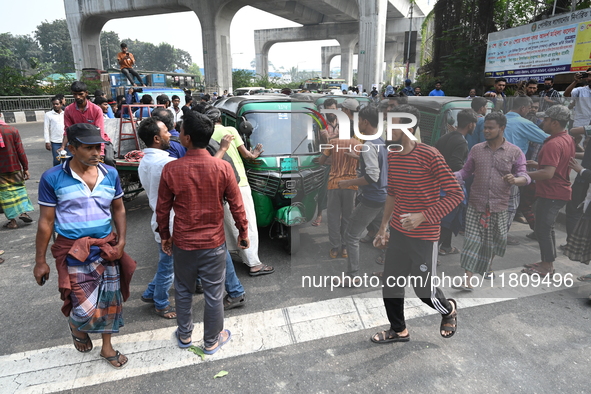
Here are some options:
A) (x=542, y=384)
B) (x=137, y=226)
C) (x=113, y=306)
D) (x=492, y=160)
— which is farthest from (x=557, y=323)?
(x=137, y=226)

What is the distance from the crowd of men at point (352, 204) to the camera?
2650mm

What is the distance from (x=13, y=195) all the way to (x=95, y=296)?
13.5 ft

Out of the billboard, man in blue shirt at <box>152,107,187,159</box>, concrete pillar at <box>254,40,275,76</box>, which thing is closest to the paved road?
man in blue shirt at <box>152,107,187,159</box>

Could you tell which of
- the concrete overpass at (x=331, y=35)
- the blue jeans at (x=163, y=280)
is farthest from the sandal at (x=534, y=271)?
the concrete overpass at (x=331, y=35)

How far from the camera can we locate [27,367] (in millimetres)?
2867

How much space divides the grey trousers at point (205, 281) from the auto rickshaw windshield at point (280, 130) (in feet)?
7.44

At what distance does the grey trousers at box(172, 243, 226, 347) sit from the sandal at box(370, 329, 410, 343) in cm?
129

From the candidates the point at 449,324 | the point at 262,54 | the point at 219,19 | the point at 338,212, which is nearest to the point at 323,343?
the point at 449,324

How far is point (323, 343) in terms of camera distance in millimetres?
3146

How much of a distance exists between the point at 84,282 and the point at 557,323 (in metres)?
3.96

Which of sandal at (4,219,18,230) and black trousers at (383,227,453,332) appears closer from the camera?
black trousers at (383,227,453,332)

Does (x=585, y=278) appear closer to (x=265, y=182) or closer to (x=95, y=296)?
(x=265, y=182)

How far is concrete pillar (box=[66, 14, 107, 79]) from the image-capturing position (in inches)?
1257

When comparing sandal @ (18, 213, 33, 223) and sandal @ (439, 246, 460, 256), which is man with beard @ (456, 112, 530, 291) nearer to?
sandal @ (439, 246, 460, 256)
